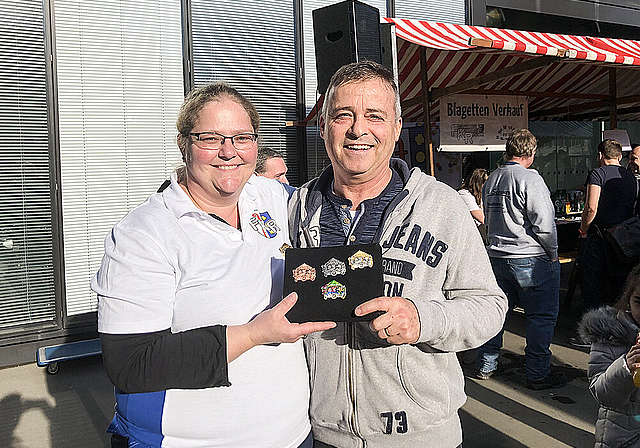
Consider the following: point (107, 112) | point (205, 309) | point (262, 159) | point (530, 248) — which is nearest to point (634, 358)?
point (205, 309)

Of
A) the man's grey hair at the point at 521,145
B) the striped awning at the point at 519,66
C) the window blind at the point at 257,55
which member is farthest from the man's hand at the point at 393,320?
the window blind at the point at 257,55

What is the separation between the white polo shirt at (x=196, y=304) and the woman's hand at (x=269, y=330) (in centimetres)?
13

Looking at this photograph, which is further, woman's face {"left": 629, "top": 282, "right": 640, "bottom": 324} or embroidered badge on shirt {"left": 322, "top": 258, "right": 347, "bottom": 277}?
woman's face {"left": 629, "top": 282, "right": 640, "bottom": 324}

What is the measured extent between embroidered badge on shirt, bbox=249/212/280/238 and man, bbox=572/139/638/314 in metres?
4.44

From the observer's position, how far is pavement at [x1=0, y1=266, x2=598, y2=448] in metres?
3.78

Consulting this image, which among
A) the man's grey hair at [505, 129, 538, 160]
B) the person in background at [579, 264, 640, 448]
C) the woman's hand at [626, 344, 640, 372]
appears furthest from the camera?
the man's grey hair at [505, 129, 538, 160]

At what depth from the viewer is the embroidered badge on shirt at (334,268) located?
1.59 meters

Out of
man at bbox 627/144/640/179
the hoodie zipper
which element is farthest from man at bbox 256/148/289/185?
man at bbox 627/144/640/179

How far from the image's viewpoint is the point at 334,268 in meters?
1.60

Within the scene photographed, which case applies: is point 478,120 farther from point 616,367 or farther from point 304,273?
point 304,273

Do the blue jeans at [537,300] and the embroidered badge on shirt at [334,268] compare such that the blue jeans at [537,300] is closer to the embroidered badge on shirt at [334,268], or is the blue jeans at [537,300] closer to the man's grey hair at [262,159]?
the man's grey hair at [262,159]

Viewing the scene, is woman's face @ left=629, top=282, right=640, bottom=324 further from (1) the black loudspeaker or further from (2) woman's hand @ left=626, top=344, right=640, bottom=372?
(1) the black loudspeaker

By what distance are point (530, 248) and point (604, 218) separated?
1.50 meters

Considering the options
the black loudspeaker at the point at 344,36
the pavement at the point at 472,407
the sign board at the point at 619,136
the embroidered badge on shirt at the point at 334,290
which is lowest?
the pavement at the point at 472,407
